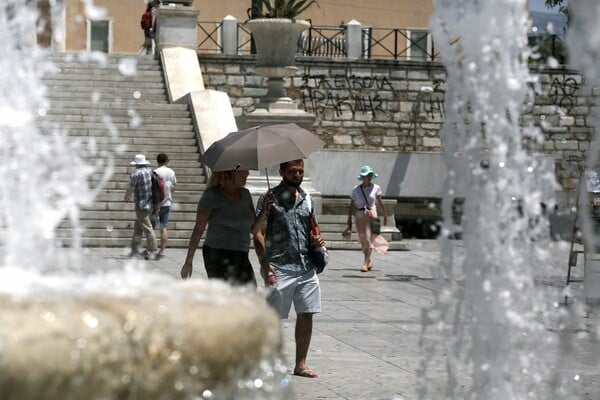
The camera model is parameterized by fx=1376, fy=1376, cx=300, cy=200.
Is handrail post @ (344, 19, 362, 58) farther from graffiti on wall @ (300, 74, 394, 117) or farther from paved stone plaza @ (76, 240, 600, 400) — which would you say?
paved stone plaza @ (76, 240, 600, 400)

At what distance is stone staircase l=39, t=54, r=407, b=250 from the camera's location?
19.1 m

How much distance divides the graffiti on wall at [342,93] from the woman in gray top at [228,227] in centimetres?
2061

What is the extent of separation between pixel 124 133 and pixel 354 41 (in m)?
9.11

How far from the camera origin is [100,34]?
38.0m

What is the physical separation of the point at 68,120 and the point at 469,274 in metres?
16.6

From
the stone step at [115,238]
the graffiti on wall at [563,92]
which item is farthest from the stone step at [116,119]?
the graffiti on wall at [563,92]

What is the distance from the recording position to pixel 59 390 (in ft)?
9.76

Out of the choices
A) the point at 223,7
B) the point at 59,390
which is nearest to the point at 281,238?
the point at 59,390

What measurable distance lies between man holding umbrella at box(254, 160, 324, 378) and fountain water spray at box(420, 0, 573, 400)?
2.21 m

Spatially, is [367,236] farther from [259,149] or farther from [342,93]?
[342,93]

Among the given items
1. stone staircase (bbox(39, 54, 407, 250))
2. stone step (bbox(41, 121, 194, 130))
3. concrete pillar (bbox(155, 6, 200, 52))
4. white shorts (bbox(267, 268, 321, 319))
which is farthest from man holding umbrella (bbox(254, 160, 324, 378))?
concrete pillar (bbox(155, 6, 200, 52))

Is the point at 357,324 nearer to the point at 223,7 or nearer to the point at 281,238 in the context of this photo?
the point at 281,238

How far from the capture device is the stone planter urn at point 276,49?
67.7ft

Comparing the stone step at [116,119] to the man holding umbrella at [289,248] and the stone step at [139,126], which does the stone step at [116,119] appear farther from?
the man holding umbrella at [289,248]
